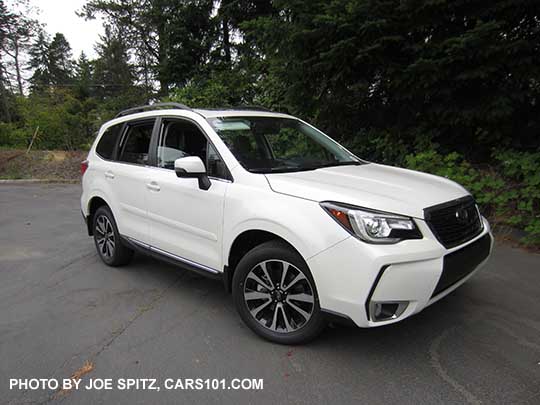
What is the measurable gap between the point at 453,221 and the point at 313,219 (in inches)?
39.2

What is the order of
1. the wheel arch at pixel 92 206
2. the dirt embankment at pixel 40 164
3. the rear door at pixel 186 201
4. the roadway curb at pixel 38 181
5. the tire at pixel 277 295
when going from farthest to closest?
the dirt embankment at pixel 40 164 < the roadway curb at pixel 38 181 < the wheel arch at pixel 92 206 < the rear door at pixel 186 201 < the tire at pixel 277 295

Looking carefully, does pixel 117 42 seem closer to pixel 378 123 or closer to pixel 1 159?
pixel 1 159

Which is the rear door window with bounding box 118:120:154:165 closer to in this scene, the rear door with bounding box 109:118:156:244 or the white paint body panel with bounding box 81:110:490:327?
the rear door with bounding box 109:118:156:244

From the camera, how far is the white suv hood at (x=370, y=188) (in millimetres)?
2406

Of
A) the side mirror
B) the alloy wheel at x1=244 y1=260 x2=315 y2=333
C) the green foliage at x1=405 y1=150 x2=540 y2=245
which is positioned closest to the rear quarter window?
the side mirror

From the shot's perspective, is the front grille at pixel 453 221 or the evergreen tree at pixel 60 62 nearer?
the front grille at pixel 453 221

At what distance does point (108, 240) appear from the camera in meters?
4.40

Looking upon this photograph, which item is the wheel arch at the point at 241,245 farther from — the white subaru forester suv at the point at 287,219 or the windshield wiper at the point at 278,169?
the windshield wiper at the point at 278,169

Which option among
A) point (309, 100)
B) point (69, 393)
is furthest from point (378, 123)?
point (69, 393)

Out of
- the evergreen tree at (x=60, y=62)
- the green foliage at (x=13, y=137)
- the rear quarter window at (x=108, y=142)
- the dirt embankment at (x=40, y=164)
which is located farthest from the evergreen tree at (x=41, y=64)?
the rear quarter window at (x=108, y=142)

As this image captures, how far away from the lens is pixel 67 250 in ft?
16.8

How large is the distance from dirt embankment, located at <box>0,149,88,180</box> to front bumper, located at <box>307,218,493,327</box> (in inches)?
456

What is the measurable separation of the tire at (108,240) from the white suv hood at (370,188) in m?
2.30

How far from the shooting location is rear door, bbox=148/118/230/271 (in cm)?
299
